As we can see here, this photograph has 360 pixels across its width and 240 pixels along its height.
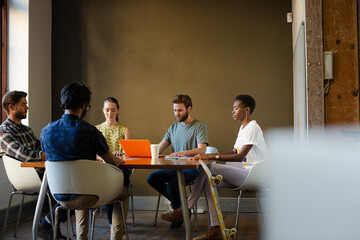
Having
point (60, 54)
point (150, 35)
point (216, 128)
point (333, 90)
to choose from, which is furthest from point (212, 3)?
point (333, 90)

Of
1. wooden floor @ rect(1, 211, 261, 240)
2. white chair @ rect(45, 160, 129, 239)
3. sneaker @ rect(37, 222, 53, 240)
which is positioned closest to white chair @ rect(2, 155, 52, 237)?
sneaker @ rect(37, 222, 53, 240)

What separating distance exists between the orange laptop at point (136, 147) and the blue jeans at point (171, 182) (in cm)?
58

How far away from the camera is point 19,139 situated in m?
3.99

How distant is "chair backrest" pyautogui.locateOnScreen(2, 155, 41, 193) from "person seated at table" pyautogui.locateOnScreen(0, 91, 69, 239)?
62 mm

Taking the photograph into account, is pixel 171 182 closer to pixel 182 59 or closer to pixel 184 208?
pixel 184 208

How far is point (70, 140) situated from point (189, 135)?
1802 millimetres

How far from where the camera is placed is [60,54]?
18.5ft

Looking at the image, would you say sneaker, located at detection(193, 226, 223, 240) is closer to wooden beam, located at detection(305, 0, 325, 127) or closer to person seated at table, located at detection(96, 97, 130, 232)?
wooden beam, located at detection(305, 0, 325, 127)

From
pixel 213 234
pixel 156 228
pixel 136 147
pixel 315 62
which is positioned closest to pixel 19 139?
pixel 136 147

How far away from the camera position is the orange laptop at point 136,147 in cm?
359

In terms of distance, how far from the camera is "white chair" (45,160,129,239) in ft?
8.91

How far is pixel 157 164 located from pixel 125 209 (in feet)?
1.96

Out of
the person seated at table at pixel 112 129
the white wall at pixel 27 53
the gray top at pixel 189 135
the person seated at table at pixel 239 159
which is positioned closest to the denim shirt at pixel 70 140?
the person seated at table at pixel 239 159

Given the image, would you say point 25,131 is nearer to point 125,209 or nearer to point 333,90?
point 125,209
